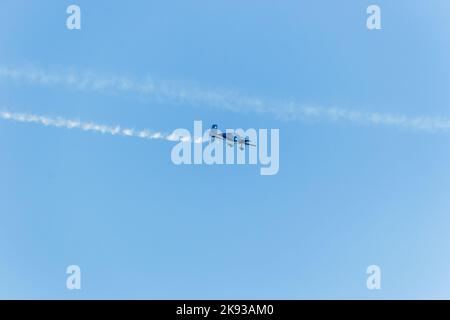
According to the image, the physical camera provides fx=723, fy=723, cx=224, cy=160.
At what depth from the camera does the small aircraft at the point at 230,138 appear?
199ft

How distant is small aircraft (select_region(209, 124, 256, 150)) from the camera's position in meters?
60.6

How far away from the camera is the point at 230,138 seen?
6178cm
